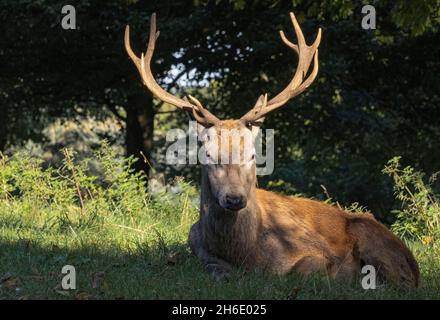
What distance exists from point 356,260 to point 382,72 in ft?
33.0

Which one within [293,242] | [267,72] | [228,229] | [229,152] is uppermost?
[267,72]

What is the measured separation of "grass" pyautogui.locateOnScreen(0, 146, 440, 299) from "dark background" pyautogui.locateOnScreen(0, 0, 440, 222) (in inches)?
215

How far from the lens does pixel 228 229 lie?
6516 mm

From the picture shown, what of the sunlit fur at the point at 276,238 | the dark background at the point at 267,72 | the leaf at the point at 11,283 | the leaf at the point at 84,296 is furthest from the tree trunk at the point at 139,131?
the leaf at the point at 84,296

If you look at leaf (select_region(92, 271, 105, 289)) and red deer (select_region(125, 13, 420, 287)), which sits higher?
red deer (select_region(125, 13, 420, 287))

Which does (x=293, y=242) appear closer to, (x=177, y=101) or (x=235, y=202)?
(x=235, y=202)

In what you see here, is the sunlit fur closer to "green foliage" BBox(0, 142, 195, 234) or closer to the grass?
the grass

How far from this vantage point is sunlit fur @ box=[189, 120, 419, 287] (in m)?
6.43

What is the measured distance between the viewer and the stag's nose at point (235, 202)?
6066mm

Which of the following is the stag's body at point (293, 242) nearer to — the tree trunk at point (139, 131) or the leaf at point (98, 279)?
the leaf at point (98, 279)

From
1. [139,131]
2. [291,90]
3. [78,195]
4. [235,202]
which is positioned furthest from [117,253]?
[139,131]

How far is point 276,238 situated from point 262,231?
0.41 ft

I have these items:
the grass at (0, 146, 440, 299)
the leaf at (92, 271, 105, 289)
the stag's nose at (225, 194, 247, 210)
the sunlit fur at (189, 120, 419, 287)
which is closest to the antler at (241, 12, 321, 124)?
the sunlit fur at (189, 120, 419, 287)

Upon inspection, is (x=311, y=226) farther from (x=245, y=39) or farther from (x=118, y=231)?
(x=245, y=39)
